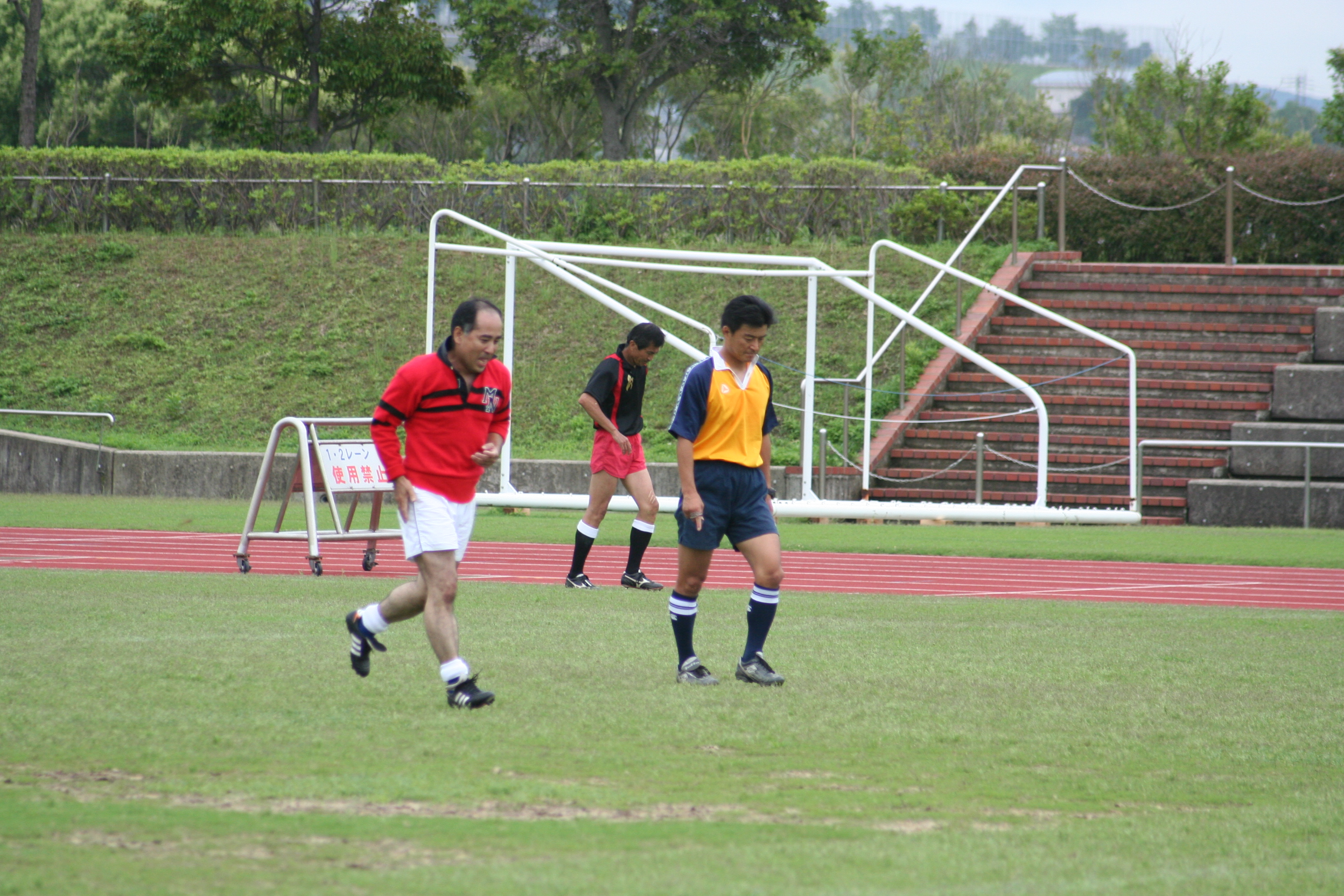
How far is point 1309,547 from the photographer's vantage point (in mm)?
14938

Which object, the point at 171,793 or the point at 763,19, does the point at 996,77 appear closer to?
the point at 763,19

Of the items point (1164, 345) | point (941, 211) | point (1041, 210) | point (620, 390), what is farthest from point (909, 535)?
→ point (941, 211)

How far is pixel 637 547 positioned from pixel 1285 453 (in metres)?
10.9

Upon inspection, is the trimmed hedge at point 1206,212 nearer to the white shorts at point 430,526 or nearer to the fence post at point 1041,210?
the fence post at point 1041,210

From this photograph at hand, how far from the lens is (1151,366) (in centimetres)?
2100

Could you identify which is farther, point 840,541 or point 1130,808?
point 840,541

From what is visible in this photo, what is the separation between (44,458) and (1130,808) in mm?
20069

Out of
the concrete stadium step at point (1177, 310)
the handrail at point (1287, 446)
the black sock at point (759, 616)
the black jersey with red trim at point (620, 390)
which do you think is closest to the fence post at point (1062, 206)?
the concrete stadium step at point (1177, 310)

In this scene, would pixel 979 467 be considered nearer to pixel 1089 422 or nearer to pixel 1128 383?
pixel 1089 422

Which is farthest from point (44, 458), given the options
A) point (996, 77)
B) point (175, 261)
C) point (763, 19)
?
point (996, 77)

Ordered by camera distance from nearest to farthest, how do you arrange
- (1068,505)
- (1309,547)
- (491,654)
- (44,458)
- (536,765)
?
(536,765) → (491,654) → (1309,547) → (1068,505) → (44,458)

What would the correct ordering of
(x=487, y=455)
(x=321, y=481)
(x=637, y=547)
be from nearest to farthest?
(x=487, y=455)
(x=637, y=547)
(x=321, y=481)

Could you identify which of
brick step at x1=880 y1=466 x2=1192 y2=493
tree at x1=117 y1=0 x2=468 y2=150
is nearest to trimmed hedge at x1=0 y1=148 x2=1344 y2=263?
tree at x1=117 y1=0 x2=468 y2=150

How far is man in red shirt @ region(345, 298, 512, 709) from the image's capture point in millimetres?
6055
